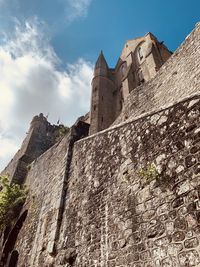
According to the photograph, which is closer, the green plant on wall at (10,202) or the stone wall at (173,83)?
the stone wall at (173,83)

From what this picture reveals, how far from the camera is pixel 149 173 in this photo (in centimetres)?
396

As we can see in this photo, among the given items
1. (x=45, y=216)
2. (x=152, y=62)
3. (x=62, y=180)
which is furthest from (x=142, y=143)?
(x=152, y=62)

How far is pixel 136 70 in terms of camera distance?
90.3ft

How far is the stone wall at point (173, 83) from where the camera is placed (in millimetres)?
7730

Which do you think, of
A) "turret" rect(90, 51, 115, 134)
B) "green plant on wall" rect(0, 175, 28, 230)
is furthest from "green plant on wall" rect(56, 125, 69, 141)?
"green plant on wall" rect(0, 175, 28, 230)

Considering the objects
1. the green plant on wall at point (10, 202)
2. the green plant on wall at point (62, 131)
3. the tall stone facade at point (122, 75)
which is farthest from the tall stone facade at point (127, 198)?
the tall stone facade at point (122, 75)

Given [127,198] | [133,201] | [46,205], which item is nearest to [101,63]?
[46,205]

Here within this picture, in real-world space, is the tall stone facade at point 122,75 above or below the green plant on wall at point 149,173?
above

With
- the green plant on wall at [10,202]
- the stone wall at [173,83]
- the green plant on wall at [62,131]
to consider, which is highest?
the green plant on wall at [62,131]

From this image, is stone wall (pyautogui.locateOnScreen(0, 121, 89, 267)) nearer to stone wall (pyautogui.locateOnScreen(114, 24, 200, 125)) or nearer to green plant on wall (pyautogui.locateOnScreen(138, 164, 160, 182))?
stone wall (pyautogui.locateOnScreen(114, 24, 200, 125))

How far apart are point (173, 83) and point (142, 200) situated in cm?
559

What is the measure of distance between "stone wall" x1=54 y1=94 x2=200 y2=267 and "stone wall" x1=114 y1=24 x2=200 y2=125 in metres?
3.16

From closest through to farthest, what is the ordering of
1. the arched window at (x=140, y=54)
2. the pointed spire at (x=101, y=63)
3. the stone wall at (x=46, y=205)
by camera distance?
the stone wall at (x=46, y=205)
the arched window at (x=140, y=54)
the pointed spire at (x=101, y=63)

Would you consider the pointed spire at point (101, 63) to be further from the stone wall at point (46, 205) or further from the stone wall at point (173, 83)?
the stone wall at point (46, 205)
